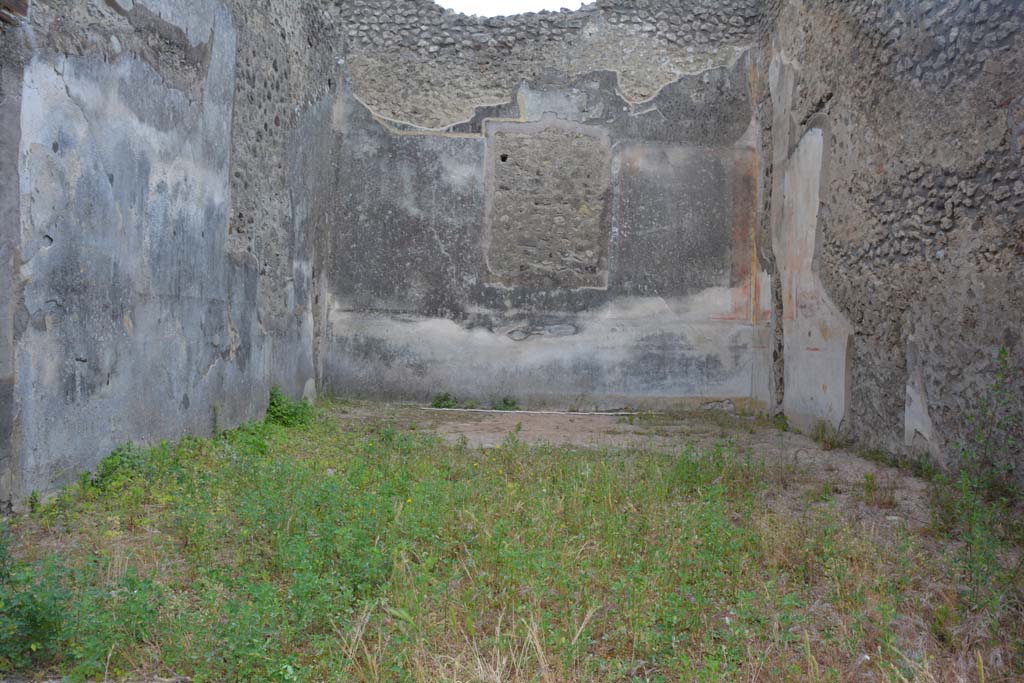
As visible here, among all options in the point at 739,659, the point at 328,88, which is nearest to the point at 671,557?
the point at 739,659

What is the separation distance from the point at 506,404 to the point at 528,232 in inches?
67.4

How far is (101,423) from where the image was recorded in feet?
13.2

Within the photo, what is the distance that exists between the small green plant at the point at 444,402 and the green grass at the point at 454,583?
12.3 feet

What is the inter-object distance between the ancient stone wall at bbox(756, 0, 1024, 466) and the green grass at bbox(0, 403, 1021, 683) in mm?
1301

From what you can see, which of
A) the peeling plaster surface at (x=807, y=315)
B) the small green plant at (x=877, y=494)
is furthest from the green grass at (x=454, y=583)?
the peeling plaster surface at (x=807, y=315)

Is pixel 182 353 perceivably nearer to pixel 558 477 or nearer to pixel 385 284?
pixel 558 477

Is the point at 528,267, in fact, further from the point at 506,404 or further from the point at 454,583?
the point at 454,583

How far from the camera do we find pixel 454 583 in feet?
8.75

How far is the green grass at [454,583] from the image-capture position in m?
2.12

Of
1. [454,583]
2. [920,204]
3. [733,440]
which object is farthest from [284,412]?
[920,204]

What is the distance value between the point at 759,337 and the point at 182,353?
5305 millimetres

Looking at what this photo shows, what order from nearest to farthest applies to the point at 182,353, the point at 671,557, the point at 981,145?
the point at 671,557 < the point at 981,145 < the point at 182,353

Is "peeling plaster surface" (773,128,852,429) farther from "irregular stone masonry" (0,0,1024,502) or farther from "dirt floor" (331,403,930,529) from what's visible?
"dirt floor" (331,403,930,529)

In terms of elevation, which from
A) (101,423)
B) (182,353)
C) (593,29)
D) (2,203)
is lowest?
(101,423)
